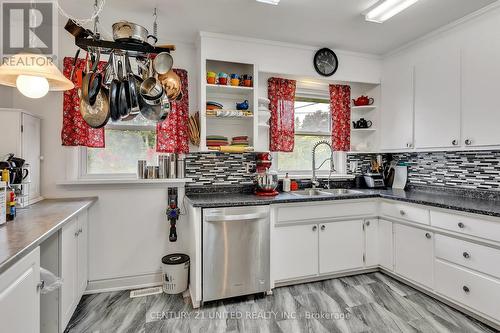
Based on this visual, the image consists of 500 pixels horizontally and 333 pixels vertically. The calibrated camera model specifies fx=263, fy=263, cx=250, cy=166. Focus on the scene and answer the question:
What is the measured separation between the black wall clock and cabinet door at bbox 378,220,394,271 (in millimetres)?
1804

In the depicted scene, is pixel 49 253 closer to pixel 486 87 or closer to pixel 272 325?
pixel 272 325

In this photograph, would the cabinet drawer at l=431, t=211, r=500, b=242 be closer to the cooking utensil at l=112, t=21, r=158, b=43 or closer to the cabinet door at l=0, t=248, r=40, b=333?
the cooking utensil at l=112, t=21, r=158, b=43

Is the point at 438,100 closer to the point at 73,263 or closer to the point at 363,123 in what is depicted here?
Result: the point at 363,123

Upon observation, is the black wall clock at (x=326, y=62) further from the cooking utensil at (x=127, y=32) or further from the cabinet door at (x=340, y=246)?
the cooking utensil at (x=127, y=32)

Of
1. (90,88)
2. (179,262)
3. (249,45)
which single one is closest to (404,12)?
(249,45)

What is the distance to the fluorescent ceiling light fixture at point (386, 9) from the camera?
82.4 inches

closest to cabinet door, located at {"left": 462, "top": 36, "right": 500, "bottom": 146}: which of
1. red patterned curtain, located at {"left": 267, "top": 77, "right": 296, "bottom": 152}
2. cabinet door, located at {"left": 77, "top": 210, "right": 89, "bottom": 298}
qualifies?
red patterned curtain, located at {"left": 267, "top": 77, "right": 296, "bottom": 152}

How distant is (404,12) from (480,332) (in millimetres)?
2623

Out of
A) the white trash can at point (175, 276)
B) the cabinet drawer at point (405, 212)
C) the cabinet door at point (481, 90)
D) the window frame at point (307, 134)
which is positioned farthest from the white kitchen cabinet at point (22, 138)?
the cabinet door at point (481, 90)

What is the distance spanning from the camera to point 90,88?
1568 millimetres

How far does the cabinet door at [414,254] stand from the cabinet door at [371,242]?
0.72ft

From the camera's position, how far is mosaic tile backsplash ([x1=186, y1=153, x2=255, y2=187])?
2.85 metres

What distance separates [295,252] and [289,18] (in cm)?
221

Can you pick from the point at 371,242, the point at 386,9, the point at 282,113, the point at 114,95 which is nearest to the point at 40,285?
the point at 114,95
